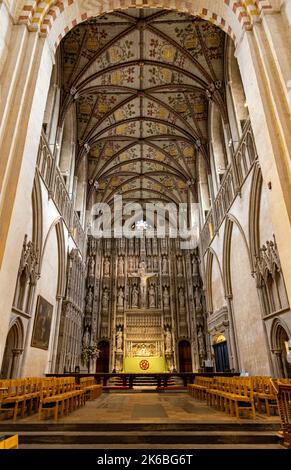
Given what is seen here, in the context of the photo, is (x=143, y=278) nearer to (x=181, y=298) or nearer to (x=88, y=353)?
(x=181, y=298)

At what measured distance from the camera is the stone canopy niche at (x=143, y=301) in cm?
2312

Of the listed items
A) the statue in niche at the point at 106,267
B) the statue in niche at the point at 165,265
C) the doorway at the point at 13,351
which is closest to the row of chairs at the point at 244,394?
the doorway at the point at 13,351

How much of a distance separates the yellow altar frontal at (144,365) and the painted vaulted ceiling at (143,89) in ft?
41.8

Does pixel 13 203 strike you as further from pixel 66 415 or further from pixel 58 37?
pixel 58 37

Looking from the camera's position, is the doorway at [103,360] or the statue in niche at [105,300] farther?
the statue in niche at [105,300]

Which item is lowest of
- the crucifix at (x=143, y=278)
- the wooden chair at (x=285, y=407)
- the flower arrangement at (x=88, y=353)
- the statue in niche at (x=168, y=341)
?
the wooden chair at (x=285, y=407)

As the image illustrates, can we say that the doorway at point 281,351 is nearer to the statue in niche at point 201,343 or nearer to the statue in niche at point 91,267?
the statue in niche at point 201,343

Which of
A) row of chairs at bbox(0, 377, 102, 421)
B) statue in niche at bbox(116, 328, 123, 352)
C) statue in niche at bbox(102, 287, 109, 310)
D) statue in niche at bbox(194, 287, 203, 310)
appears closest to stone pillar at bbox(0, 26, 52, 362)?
row of chairs at bbox(0, 377, 102, 421)

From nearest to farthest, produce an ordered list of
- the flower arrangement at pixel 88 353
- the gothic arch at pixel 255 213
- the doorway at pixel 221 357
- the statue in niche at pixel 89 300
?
the gothic arch at pixel 255 213
the doorway at pixel 221 357
the flower arrangement at pixel 88 353
the statue in niche at pixel 89 300

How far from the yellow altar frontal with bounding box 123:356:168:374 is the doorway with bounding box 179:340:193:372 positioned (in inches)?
70.5

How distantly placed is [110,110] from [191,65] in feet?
18.0

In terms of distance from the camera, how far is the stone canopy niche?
23.1 meters

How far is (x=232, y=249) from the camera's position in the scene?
15492mm

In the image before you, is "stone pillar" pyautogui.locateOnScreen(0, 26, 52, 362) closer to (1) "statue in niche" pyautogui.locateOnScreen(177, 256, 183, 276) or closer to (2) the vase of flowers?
(2) the vase of flowers
